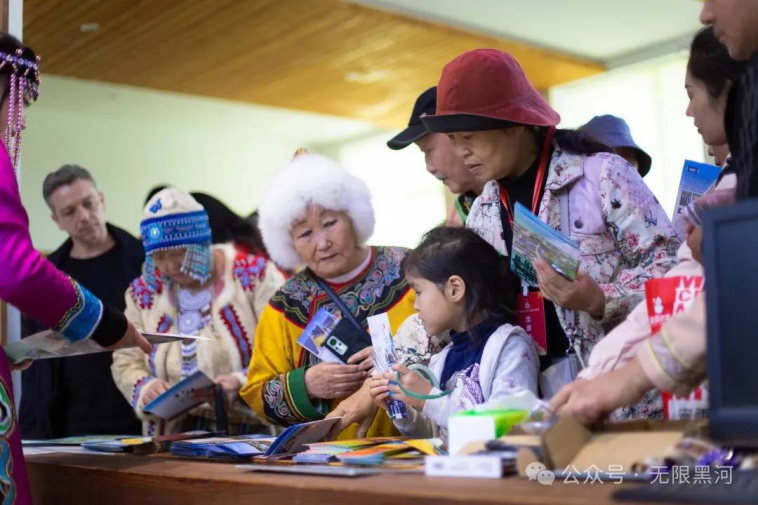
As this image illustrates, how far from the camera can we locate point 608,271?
80.4 inches

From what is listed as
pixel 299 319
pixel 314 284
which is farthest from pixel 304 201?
pixel 299 319

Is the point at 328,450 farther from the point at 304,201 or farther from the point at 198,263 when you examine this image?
the point at 198,263

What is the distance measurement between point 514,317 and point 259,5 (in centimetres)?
409

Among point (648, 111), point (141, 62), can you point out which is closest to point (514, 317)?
point (141, 62)

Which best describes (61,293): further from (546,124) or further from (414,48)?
(414,48)

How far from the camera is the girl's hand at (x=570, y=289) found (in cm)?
183

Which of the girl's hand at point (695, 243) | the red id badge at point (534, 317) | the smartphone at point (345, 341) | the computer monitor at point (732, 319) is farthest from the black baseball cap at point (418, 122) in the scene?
the computer monitor at point (732, 319)

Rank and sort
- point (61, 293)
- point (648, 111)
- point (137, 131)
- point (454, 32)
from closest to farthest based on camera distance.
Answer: point (61, 293), point (454, 32), point (648, 111), point (137, 131)

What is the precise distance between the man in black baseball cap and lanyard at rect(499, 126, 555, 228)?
0.63 m

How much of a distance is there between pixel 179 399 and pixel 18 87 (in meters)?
1.12

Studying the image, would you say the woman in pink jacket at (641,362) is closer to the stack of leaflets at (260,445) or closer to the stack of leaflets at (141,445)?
the stack of leaflets at (260,445)

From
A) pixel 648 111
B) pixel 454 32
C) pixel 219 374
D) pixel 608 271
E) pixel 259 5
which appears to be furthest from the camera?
pixel 648 111

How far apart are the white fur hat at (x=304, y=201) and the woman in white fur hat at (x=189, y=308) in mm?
502

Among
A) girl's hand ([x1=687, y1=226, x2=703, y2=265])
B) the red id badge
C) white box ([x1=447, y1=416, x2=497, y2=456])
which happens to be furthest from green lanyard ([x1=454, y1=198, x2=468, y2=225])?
white box ([x1=447, y1=416, x2=497, y2=456])
